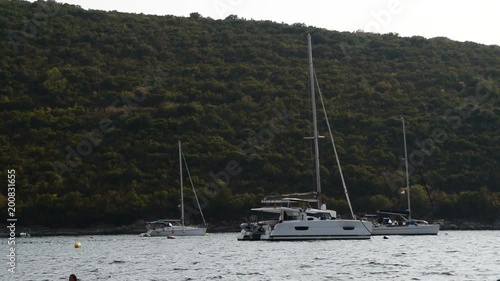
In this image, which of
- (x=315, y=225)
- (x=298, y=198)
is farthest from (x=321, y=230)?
(x=298, y=198)

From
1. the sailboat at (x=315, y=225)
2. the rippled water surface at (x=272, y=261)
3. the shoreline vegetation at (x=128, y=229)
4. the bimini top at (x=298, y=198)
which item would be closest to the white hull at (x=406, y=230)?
the rippled water surface at (x=272, y=261)

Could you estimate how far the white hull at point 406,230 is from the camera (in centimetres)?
7788

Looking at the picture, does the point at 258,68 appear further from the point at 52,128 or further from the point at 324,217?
the point at 324,217

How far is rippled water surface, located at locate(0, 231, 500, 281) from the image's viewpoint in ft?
136

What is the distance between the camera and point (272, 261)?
48094 mm

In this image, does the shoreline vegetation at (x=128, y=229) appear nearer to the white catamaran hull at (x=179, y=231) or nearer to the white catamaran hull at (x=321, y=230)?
the white catamaran hull at (x=179, y=231)

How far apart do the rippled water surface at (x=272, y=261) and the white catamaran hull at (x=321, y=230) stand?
57cm

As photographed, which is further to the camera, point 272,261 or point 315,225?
point 315,225

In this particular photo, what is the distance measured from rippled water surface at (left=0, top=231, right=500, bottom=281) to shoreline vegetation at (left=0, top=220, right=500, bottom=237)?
23.2 meters

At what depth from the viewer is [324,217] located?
61688mm

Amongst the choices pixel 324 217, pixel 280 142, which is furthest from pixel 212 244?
pixel 280 142

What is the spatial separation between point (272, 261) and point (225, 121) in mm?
64381

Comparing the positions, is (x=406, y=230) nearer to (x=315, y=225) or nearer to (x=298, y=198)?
(x=298, y=198)

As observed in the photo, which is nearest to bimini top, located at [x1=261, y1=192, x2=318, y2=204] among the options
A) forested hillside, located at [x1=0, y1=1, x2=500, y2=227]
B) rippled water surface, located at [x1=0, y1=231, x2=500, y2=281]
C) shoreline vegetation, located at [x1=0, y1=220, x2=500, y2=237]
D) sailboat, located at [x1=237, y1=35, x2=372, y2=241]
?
sailboat, located at [x1=237, y1=35, x2=372, y2=241]
